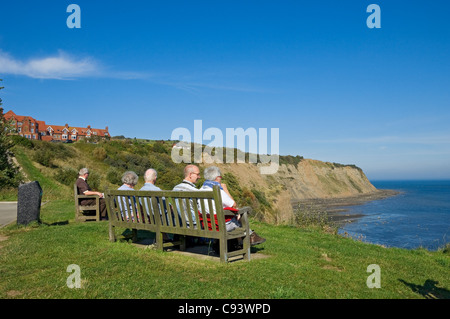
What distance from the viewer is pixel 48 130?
90062mm

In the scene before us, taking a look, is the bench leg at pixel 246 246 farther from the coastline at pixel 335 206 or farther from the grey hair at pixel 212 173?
the coastline at pixel 335 206

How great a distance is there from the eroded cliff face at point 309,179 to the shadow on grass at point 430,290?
4675 centimetres

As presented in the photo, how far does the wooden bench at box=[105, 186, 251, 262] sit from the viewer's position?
4.84m

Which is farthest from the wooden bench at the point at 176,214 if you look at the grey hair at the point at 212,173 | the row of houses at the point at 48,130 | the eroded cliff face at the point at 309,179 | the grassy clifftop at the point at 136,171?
the row of houses at the point at 48,130

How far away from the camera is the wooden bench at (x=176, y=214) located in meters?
4.84

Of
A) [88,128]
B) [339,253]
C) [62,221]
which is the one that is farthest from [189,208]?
[88,128]

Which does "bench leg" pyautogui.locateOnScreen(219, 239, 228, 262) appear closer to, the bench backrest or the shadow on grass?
the bench backrest

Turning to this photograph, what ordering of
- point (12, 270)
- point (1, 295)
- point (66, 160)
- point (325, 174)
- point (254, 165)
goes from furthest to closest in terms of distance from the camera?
point (325, 174) → point (254, 165) → point (66, 160) → point (12, 270) → point (1, 295)

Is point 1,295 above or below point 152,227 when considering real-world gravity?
below

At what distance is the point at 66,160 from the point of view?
3428 centimetres

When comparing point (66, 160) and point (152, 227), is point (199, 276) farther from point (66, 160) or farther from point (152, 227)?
point (66, 160)

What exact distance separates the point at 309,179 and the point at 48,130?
6193 cm

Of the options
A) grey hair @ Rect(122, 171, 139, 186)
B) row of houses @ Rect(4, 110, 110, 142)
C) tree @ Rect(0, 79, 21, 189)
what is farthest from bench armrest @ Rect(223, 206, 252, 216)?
row of houses @ Rect(4, 110, 110, 142)
